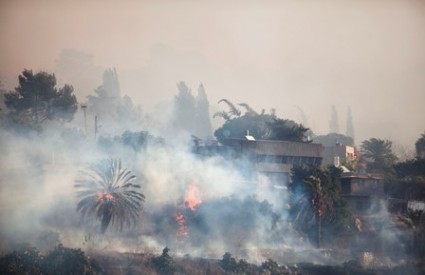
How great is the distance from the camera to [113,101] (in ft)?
645

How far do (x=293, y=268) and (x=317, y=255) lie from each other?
263 inches

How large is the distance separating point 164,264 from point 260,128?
64.2 meters

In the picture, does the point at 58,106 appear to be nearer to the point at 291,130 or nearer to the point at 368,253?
the point at 291,130

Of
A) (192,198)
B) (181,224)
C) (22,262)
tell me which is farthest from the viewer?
(192,198)

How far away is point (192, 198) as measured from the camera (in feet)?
262

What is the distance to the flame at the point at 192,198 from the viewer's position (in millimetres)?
78500

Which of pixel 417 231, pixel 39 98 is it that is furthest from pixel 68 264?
pixel 39 98

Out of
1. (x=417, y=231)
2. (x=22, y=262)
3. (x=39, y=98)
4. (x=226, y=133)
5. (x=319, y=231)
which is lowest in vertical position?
(x=22, y=262)

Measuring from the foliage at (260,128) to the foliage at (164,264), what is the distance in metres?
50.3

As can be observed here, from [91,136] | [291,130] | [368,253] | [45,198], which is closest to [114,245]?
[45,198]

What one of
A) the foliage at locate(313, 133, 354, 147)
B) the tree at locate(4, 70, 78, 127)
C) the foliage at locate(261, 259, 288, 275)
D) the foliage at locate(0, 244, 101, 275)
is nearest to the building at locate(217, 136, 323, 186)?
the foliage at locate(261, 259, 288, 275)

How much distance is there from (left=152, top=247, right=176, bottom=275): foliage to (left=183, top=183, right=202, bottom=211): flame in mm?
16016

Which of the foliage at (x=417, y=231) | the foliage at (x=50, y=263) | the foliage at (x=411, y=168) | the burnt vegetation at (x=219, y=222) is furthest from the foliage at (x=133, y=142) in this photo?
the foliage at (x=411, y=168)

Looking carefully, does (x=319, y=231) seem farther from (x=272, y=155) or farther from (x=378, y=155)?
(x=378, y=155)
